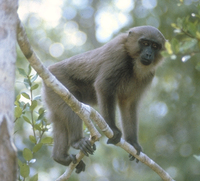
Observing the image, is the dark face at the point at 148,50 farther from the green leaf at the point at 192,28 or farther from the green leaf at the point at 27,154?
the green leaf at the point at 192,28

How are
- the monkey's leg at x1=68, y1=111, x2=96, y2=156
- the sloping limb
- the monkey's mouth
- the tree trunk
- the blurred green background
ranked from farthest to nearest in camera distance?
1. the blurred green background
2. the monkey's mouth
3. the monkey's leg at x1=68, y1=111, x2=96, y2=156
4. the sloping limb
5. the tree trunk

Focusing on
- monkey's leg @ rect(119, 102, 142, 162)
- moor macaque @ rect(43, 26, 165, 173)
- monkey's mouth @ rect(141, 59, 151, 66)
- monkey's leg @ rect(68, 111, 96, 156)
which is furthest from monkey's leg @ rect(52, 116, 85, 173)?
monkey's mouth @ rect(141, 59, 151, 66)

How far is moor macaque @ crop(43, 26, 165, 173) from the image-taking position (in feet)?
23.2

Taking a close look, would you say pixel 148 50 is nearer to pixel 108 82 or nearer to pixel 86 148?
pixel 108 82

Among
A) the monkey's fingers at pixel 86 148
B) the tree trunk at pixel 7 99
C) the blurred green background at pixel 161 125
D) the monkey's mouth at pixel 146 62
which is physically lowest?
the blurred green background at pixel 161 125

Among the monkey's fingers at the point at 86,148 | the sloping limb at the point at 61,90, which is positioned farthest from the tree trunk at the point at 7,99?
the monkey's fingers at the point at 86,148

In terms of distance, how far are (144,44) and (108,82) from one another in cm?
119

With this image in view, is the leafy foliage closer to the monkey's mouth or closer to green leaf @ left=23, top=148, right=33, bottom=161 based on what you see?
green leaf @ left=23, top=148, right=33, bottom=161

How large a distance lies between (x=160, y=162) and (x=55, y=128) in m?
10.8

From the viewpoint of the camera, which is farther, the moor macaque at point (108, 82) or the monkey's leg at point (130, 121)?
the monkey's leg at point (130, 121)

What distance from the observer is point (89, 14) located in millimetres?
25391

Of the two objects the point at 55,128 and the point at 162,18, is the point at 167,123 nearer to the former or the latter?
the point at 162,18

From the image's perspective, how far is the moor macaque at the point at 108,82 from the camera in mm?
7086

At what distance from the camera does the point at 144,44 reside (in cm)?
762
